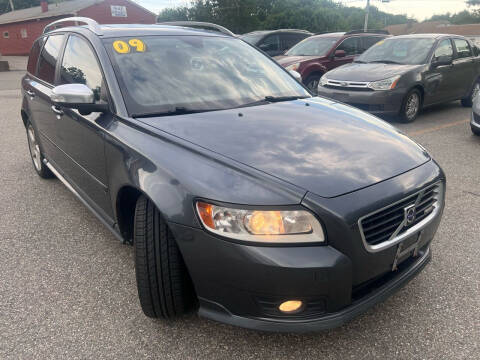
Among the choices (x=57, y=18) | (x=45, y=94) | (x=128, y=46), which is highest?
(x=57, y=18)

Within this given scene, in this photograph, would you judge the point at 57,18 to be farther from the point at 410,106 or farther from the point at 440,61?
the point at 410,106

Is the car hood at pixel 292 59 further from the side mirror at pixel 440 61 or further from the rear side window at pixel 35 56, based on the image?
the rear side window at pixel 35 56

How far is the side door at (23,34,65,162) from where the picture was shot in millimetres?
3580

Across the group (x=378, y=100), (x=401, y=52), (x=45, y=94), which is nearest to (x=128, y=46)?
(x=45, y=94)

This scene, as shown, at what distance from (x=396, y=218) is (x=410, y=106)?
19.9 ft

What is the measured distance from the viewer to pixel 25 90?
4.43 m

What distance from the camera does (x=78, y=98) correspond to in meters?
2.46

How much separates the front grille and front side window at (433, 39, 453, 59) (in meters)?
6.56

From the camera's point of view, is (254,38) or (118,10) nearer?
(254,38)

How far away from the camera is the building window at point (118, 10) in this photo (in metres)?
36.1

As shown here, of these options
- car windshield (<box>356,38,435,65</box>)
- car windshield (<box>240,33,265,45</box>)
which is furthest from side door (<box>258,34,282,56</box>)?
car windshield (<box>356,38,435,65</box>)

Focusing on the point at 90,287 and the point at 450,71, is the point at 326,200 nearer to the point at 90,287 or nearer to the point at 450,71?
the point at 90,287

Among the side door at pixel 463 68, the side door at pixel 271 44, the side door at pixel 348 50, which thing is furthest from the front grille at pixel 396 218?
the side door at pixel 271 44

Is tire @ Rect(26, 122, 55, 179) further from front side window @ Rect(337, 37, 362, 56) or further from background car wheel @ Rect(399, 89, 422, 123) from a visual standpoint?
front side window @ Rect(337, 37, 362, 56)
